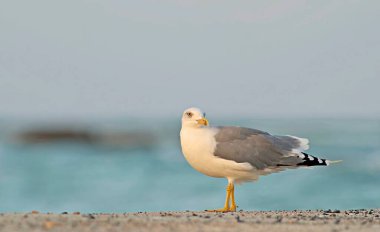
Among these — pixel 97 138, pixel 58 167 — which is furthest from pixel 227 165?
pixel 97 138

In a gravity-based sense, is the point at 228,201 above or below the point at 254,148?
below

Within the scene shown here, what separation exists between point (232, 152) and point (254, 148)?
0.29 meters

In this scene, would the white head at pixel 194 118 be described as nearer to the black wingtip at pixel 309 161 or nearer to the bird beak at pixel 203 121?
the bird beak at pixel 203 121

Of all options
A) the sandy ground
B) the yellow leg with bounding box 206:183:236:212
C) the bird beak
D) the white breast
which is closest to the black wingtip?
the white breast

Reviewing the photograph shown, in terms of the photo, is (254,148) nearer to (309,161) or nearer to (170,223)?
(309,161)

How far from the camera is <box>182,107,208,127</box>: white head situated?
27.4 ft

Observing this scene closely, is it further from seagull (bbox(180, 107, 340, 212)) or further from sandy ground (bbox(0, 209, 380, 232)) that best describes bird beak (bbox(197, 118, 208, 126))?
sandy ground (bbox(0, 209, 380, 232))

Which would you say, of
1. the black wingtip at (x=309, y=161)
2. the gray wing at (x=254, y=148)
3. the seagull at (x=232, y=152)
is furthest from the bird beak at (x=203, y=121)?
the black wingtip at (x=309, y=161)

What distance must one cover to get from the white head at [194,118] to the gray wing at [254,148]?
0.20 metres

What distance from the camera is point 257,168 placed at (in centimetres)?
849

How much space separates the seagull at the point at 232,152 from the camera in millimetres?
8250

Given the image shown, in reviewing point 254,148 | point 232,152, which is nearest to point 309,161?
point 254,148

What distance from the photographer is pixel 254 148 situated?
335 inches

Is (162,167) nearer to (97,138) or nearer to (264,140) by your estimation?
(97,138)
